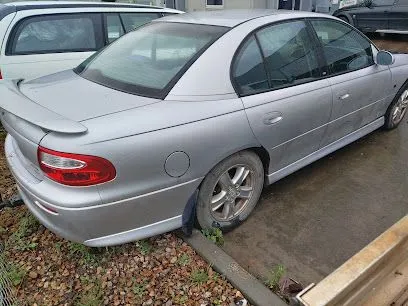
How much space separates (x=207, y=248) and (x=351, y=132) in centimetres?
217

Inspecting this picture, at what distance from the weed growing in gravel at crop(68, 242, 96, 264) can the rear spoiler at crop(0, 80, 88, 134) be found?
98 centimetres

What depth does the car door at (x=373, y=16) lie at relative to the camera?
31.5 feet

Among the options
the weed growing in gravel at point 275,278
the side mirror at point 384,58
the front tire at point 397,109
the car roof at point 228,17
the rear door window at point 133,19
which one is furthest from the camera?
the rear door window at point 133,19

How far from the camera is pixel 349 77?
11.2 ft

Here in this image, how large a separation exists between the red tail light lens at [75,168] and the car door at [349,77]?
7.21 ft

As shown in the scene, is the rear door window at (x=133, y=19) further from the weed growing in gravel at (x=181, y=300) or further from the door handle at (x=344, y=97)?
the weed growing in gravel at (x=181, y=300)

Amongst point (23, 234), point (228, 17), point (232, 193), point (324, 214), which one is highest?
point (228, 17)

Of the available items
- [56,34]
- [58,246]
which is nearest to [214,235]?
[58,246]

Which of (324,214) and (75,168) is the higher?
(75,168)

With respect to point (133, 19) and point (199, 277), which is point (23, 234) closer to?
point (199, 277)

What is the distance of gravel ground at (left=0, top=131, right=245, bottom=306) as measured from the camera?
2221mm

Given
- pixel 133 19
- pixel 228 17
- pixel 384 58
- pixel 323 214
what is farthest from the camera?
pixel 133 19

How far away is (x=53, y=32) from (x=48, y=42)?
148 mm

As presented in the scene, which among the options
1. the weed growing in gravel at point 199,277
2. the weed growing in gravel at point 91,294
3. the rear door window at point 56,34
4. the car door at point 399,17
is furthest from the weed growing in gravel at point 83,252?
the car door at point 399,17
